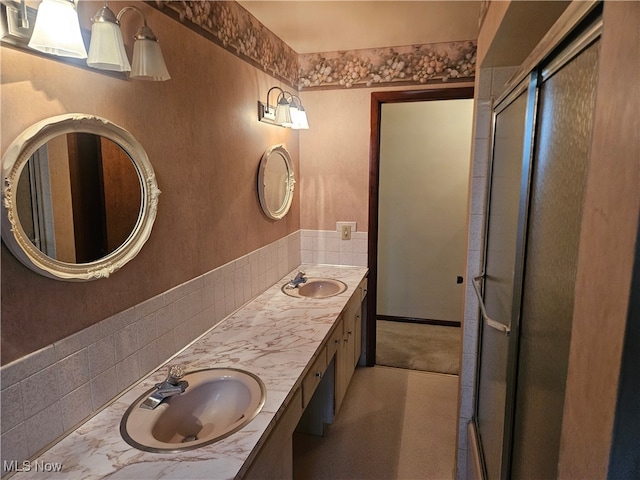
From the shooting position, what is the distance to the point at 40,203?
1.09m

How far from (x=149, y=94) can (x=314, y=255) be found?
75.9 inches

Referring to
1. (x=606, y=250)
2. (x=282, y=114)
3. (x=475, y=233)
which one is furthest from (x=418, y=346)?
(x=606, y=250)

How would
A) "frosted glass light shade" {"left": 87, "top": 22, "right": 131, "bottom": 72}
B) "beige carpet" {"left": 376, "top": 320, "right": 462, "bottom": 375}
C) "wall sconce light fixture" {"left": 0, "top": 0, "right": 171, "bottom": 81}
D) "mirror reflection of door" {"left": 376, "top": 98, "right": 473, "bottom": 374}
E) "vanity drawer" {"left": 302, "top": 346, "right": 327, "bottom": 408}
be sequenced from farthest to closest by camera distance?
"mirror reflection of door" {"left": 376, "top": 98, "right": 473, "bottom": 374} → "beige carpet" {"left": 376, "top": 320, "right": 462, "bottom": 375} → "vanity drawer" {"left": 302, "top": 346, "right": 327, "bottom": 408} → "frosted glass light shade" {"left": 87, "top": 22, "right": 131, "bottom": 72} → "wall sconce light fixture" {"left": 0, "top": 0, "right": 171, "bottom": 81}

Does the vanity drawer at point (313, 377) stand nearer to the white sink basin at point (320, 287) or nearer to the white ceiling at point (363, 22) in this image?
the white sink basin at point (320, 287)

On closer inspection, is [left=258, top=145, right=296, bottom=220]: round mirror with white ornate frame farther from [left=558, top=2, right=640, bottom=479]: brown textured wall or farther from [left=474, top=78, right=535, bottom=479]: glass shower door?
[left=558, top=2, right=640, bottom=479]: brown textured wall

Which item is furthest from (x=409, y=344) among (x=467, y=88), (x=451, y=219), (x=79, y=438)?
(x=79, y=438)

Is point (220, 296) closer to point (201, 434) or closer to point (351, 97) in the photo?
point (201, 434)

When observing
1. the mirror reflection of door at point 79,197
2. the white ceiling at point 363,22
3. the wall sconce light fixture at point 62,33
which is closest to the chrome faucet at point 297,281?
the mirror reflection of door at point 79,197

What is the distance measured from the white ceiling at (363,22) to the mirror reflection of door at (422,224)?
1142 mm

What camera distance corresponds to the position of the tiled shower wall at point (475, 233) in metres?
1.82

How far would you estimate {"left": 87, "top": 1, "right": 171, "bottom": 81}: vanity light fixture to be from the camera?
113 centimetres

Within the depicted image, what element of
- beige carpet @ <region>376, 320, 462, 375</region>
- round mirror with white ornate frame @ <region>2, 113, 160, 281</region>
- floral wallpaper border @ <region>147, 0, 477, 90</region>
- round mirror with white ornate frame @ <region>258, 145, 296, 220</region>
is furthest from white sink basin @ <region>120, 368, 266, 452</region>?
beige carpet @ <region>376, 320, 462, 375</region>

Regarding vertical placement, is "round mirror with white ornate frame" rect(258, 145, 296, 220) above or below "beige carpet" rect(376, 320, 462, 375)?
above

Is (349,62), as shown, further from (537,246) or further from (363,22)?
(537,246)
